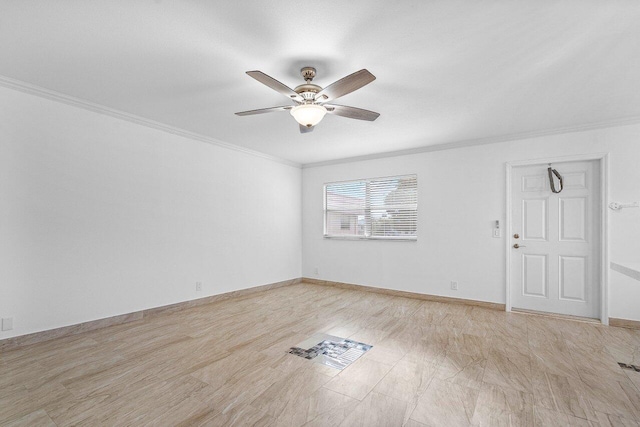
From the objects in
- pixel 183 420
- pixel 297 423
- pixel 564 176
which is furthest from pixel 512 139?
pixel 183 420

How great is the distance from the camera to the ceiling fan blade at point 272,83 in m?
2.04

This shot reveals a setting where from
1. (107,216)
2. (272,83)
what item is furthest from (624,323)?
(107,216)

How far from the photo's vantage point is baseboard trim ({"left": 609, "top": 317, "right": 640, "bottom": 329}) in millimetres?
3480

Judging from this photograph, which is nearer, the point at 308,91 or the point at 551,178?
the point at 308,91

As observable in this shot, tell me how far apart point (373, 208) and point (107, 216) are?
4092 millimetres

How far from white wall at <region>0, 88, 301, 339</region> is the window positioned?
67.5 inches

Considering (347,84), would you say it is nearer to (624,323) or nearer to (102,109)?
(102,109)

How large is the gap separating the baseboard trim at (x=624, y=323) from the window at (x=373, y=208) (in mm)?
2587

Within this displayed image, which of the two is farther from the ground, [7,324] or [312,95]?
[312,95]

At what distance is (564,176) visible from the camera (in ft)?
13.1

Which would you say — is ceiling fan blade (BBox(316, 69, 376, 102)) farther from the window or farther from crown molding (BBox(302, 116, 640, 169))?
the window

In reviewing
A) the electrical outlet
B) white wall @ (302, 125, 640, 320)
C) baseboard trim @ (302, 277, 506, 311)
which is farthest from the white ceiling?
baseboard trim @ (302, 277, 506, 311)

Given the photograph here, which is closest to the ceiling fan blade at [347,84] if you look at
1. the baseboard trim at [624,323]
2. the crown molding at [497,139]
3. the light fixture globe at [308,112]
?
the light fixture globe at [308,112]

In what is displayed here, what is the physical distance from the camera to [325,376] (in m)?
2.34
